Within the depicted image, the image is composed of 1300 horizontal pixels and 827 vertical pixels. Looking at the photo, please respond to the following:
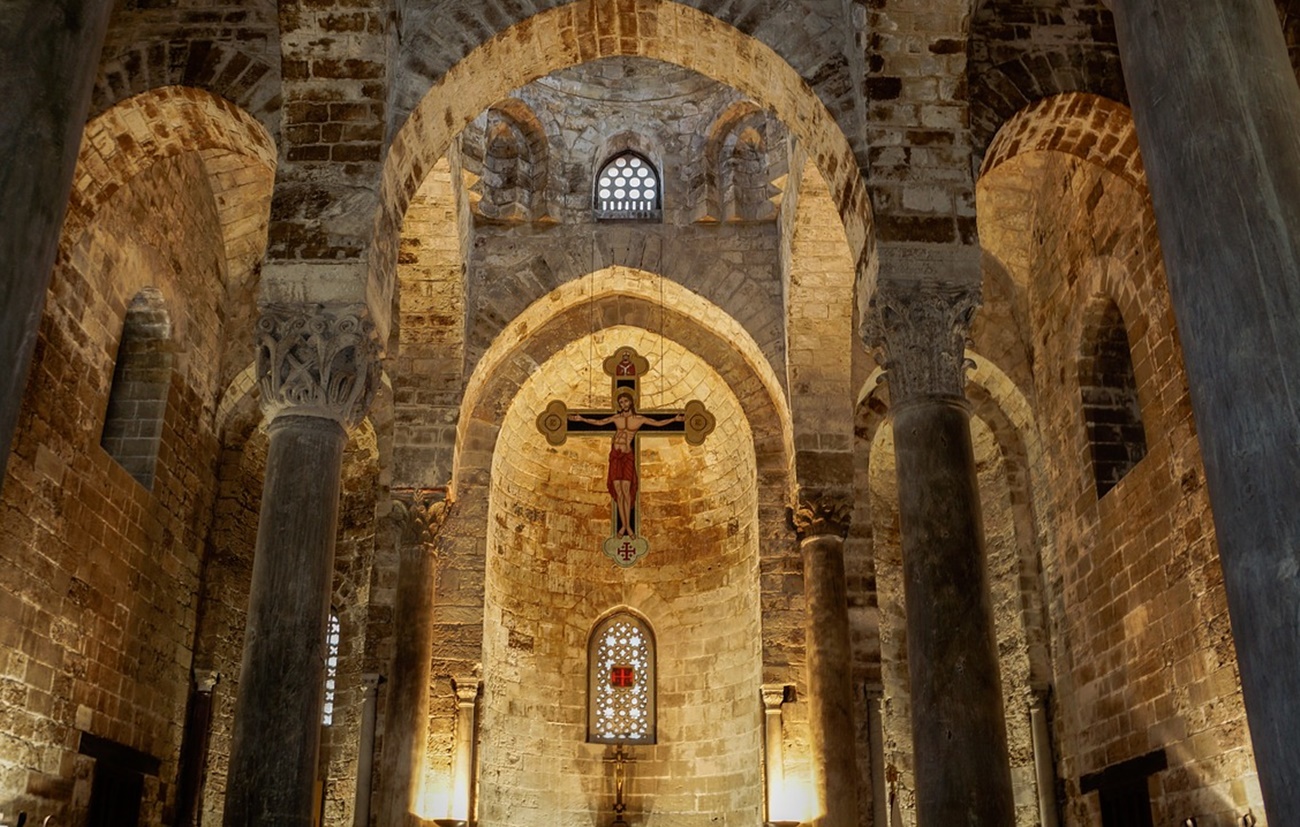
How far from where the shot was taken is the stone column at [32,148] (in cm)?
394

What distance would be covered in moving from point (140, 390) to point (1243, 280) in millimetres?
9417

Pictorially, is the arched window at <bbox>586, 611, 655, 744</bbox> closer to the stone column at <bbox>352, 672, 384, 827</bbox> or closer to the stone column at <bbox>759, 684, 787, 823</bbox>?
the stone column at <bbox>759, 684, 787, 823</bbox>

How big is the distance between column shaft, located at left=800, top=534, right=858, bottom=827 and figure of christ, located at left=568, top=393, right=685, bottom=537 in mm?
2019

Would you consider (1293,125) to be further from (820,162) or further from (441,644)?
(441,644)

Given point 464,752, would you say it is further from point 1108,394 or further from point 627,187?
point 1108,394

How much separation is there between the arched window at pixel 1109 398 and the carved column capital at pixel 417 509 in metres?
6.32

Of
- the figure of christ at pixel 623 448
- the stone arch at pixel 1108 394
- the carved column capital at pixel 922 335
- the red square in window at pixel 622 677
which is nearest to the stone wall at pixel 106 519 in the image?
the figure of christ at pixel 623 448

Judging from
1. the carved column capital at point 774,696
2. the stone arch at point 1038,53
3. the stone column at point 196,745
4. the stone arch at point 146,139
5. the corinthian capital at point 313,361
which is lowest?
the stone column at point 196,745

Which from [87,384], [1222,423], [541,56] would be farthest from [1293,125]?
[87,384]

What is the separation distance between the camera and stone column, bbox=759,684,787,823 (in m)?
12.2

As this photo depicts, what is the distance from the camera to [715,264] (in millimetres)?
13453

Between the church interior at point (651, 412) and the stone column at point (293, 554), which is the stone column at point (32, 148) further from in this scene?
the stone column at point (293, 554)

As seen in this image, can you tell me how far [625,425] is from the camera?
11992 millimetres

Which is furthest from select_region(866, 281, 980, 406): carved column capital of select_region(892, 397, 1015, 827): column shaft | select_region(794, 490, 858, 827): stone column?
select_region(794, 490, 858, 827): stone column
